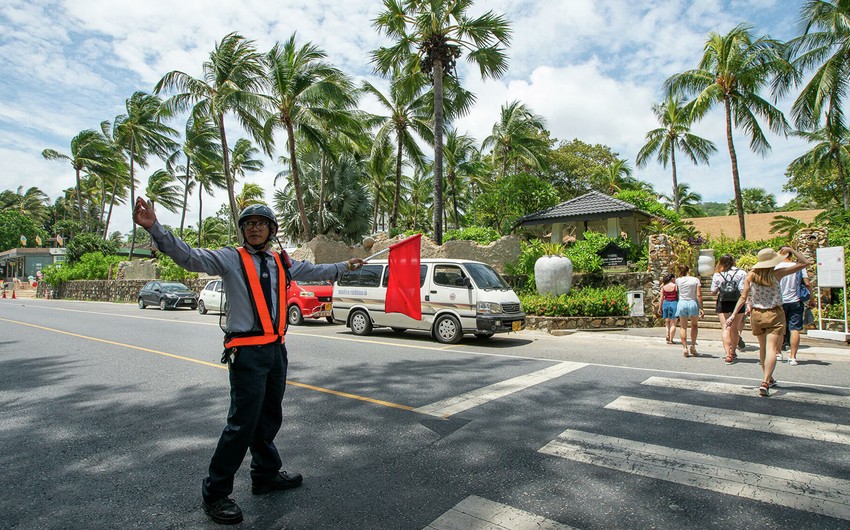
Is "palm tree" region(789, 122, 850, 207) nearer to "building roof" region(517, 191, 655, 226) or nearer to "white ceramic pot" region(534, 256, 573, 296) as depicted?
"building roof" region(517, 191, 655, 226)

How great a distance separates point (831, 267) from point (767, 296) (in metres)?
5.73

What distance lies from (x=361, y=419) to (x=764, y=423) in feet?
13.1

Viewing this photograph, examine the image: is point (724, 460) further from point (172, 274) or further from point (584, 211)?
point (172, 274)

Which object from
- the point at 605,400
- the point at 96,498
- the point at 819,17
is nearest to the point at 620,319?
the point at 605,400

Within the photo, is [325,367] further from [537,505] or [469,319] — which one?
[537,505]

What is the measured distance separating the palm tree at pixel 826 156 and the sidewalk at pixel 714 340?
25.2m

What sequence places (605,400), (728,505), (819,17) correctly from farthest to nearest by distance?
(819,17), (605,400), (728,505)

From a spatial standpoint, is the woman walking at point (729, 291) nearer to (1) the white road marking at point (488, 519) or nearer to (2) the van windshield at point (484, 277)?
(2) the van windshield at point (484, 277)

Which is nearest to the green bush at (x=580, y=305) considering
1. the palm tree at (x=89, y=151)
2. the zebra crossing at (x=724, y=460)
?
the zebra crossing at (x=724, y=460)

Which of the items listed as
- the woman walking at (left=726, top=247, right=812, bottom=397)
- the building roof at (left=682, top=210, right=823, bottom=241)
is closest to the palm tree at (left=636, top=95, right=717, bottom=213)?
the building roof at (left=682, top=210, right=823, bottom=241)

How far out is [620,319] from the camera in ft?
45.2

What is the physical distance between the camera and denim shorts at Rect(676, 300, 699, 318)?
30.3 ft

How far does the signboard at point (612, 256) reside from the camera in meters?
18.3

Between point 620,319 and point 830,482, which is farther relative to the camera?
point 620,319
